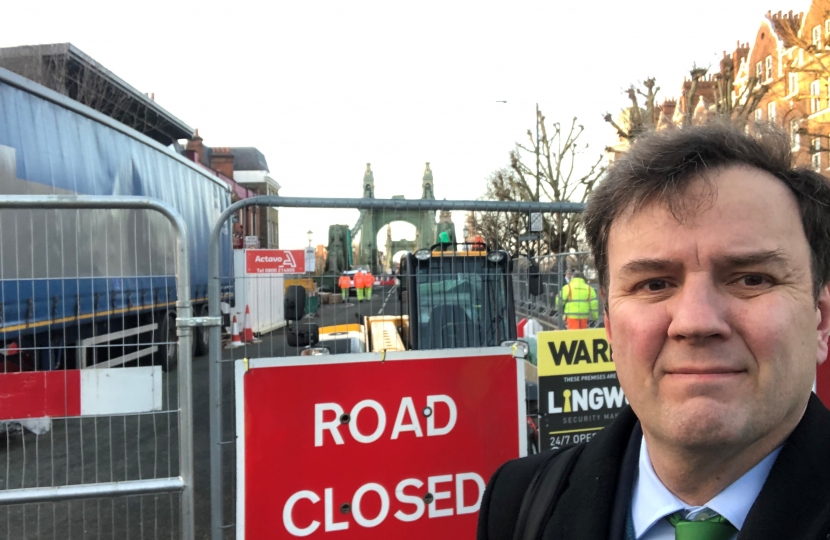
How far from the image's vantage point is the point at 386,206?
328cm

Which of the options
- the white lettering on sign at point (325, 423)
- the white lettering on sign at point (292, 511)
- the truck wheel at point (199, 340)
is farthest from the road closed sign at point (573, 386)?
the truck wheel at point (199, 340)

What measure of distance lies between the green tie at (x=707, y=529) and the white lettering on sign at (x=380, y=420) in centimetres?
201

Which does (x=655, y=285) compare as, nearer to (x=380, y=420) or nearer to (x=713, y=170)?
(x=713, y=170)

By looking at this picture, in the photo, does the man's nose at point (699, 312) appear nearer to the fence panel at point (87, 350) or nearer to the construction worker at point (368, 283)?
the construction worker at point (368, 283)

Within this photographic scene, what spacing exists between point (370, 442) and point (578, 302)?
6.17 meters

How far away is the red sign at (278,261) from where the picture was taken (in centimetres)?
310

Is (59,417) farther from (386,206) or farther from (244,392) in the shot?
(386,206)

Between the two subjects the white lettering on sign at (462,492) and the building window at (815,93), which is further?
the building window at (815,93)

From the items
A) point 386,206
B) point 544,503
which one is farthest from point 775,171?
point 386,206

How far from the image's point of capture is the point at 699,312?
104cm

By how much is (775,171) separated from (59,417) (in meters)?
3.05

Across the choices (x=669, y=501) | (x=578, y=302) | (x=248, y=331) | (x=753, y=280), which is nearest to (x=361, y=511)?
(x=248, y=331)

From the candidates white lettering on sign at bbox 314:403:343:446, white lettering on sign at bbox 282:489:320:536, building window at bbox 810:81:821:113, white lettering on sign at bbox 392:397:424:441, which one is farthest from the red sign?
building window at bbox 810:81:821:113

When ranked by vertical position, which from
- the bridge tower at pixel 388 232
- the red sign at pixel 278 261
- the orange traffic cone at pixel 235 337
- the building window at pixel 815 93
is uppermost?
the building window at pixel 815 93
